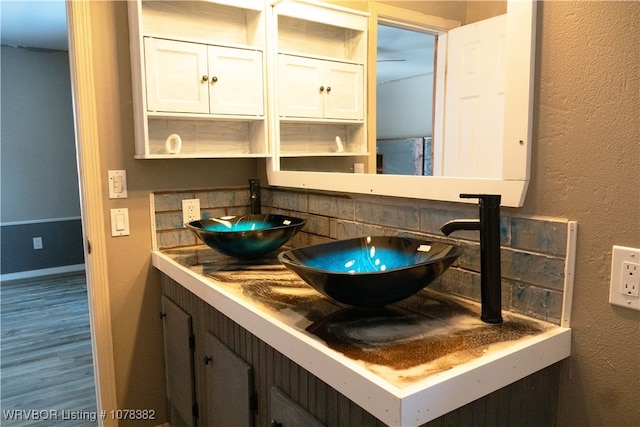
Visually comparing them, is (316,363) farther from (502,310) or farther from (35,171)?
(35,171)

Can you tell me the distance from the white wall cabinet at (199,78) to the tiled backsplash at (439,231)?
242mm

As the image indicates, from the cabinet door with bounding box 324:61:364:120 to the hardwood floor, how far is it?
186 centimetres

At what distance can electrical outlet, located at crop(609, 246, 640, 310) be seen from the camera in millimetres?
928

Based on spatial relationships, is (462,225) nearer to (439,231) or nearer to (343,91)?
(439,231)

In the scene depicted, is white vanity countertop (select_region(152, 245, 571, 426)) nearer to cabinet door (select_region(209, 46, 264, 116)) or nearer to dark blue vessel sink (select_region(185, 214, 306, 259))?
dark blue vessel sink (select_region(185, 214, 306, 259))

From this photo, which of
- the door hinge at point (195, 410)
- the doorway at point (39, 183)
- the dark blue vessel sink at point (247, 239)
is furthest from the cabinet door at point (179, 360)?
the doorway at point (39, 183)

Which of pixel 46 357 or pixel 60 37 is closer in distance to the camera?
pixel 46 357

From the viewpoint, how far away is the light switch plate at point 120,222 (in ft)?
6.27

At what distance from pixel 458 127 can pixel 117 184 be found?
4.46ft

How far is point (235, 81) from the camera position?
1.96m

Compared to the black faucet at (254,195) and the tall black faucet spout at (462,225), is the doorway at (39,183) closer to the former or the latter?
the black faucet at (254,195)

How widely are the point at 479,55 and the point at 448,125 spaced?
0.65 feet

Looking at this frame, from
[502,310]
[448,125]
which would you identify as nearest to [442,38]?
[448,125]

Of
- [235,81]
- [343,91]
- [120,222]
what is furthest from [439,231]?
[120,222]
